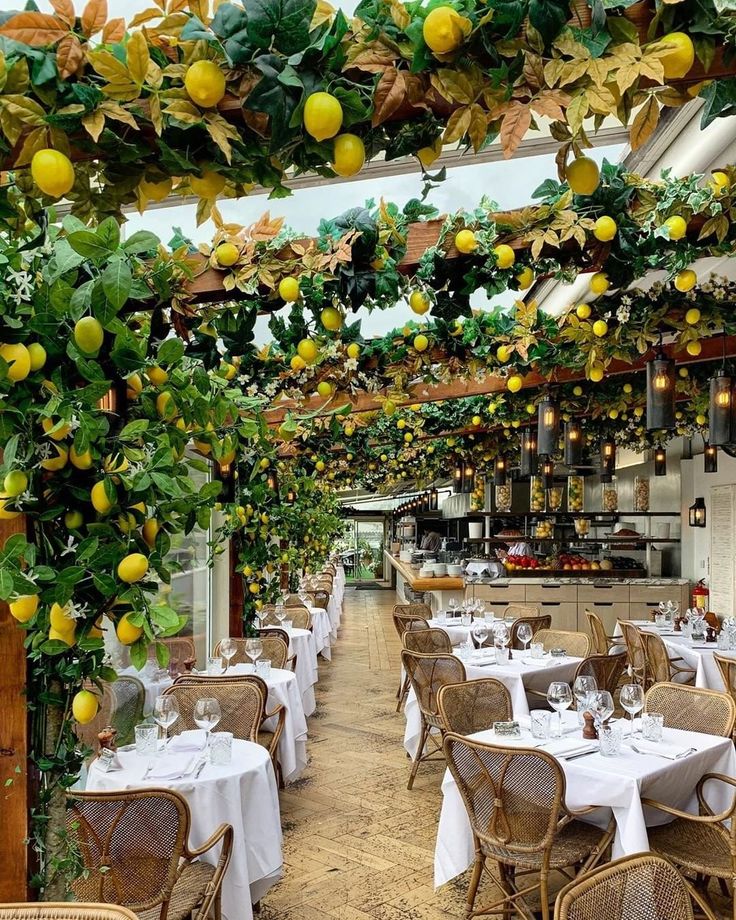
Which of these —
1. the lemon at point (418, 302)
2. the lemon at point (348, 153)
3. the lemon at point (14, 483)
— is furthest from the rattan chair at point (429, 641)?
the lemon at point (348, 153)

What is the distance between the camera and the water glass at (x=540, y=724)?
3.58 metres

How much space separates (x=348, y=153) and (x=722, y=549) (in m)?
9.77

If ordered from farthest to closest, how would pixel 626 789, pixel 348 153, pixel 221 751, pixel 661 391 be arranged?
pixel 661 391 → pixel 221 751 → pixel 626 789 → pixel 348 153

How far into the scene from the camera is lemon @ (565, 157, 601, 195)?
4.99 feet

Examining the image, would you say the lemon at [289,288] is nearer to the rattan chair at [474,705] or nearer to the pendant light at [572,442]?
the rattan chair at [474,705]

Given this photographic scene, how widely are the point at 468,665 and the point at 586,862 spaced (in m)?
Answer: 2.40

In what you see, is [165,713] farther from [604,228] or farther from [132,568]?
[604,228]

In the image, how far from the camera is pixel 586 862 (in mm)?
3221

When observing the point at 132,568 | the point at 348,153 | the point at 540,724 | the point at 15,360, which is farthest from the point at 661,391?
the point at 15,360

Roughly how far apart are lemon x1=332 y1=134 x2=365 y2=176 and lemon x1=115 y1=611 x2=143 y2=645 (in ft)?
3.18

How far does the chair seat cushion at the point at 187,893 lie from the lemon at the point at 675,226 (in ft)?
9.89

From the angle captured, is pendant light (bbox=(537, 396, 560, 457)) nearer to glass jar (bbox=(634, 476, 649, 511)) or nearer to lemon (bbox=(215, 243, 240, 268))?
lemon (bbox=(215, 243, 240, 268))

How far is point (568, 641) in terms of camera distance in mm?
5984

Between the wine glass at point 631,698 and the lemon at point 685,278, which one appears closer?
the lemon at point 685,278
